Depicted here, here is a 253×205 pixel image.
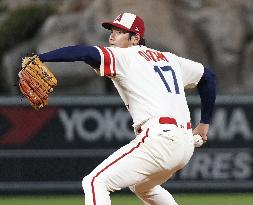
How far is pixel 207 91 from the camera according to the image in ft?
23.9

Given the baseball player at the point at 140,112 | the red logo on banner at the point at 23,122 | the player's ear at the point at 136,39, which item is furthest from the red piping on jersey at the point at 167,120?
the red logo on banner at the point at 23,122

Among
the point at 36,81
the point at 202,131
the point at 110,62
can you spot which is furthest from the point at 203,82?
the point at 36,81

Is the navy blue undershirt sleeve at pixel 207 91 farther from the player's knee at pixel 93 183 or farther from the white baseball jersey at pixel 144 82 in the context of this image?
the player's knee at pixel 93 183

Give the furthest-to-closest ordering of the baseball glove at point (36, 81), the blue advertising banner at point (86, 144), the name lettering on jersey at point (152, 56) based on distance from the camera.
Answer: the blue advertising banner at point (86, 144), the name lettering on jersey at point (152, 56), the baseball glove at point (36, 81)

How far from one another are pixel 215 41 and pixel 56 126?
556 cm

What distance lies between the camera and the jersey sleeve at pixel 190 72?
7.01 metres

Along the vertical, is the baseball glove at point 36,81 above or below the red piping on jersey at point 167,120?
above

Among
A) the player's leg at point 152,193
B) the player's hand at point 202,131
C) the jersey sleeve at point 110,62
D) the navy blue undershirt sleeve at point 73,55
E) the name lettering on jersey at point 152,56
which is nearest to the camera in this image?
the navy blue undershirt sleeve at point 73,55

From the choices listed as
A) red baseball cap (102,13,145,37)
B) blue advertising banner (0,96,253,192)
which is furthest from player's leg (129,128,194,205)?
blue advertising banner (0,96,253,192)

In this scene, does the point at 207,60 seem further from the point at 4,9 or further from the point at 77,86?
the point at 4,9

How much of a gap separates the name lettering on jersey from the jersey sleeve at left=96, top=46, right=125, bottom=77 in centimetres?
19

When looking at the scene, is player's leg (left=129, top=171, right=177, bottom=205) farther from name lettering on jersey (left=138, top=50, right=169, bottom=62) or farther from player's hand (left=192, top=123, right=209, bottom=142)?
name lettering on jersey (left=138, top=50, right=169, bottom=62)

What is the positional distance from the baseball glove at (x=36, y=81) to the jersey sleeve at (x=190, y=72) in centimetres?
100

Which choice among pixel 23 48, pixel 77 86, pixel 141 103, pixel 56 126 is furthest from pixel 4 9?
pixel 141 103
